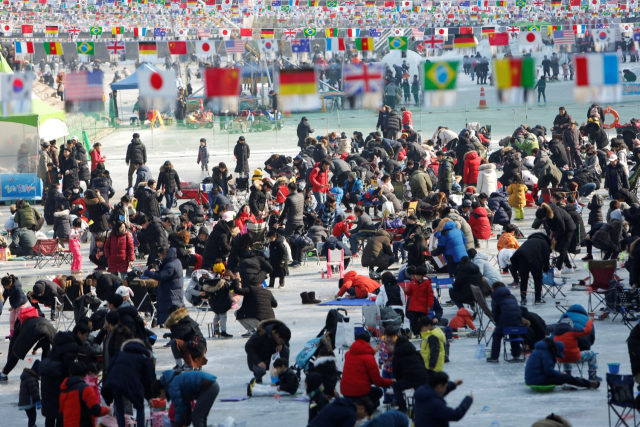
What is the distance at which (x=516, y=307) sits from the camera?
1095 cm

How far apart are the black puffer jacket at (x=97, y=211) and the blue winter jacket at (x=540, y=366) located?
9.62 m

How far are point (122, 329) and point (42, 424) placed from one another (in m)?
1.35

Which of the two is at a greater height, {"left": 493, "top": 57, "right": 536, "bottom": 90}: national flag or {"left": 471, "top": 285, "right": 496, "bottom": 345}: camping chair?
{"left": 493, "top": 57, "right": 536, "bottom": 90}: national flag

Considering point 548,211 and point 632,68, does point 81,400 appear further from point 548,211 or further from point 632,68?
point 632,68

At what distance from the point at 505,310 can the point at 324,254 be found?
6.01 m

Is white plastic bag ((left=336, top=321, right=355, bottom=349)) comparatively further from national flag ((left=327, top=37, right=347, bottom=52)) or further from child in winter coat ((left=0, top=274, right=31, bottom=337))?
national flag ((left=327, top=37, right=347, bottom=52))

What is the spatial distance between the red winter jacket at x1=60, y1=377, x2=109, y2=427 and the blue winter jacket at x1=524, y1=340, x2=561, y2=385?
4.24m

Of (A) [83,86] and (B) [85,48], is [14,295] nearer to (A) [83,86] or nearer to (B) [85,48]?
(A) [83,86]

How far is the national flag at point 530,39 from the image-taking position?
190ft

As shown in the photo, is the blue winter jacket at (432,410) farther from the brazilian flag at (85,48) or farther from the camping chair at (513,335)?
the brazilian flag at (85,48)

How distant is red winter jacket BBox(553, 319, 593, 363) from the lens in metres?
10.3

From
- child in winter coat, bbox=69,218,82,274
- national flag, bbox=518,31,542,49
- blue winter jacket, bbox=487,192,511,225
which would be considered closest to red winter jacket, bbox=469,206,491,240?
blue winter jacket, bbox=487,192,511,225

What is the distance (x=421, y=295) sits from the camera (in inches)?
465

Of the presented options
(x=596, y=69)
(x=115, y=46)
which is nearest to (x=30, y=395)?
(x=596, y=69)
